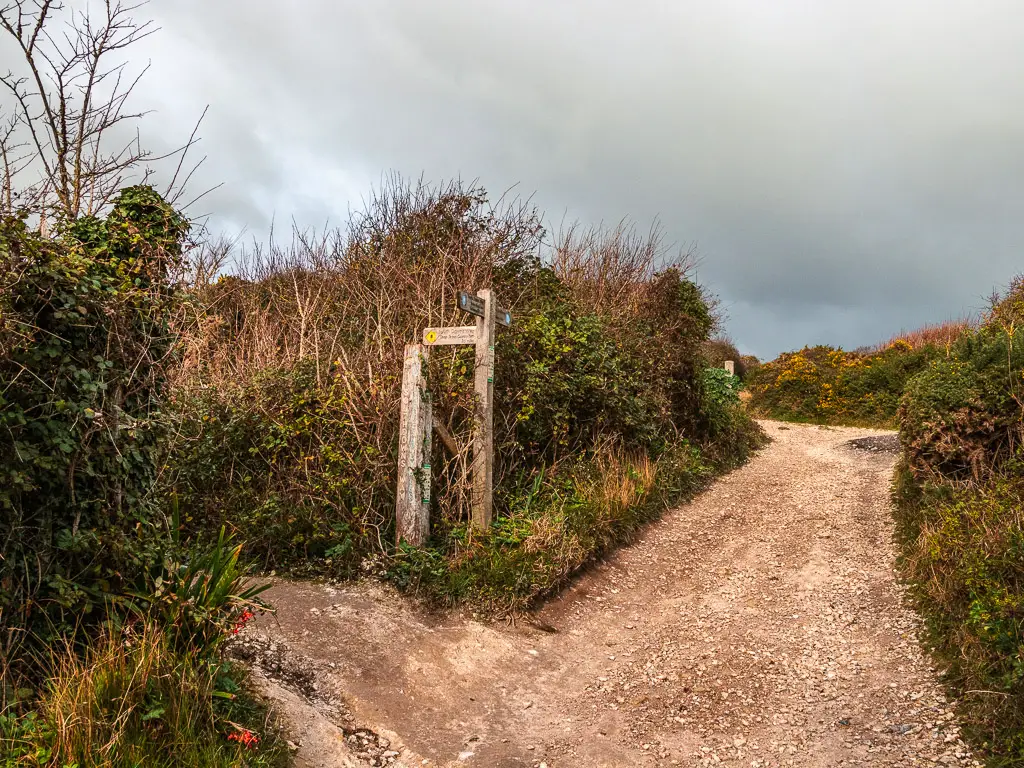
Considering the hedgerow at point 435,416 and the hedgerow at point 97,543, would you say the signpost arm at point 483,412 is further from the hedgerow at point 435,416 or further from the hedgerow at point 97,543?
the hedgerow at point 97,543

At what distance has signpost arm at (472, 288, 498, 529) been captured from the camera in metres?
7.15

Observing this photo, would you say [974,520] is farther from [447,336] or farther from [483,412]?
[447,336]

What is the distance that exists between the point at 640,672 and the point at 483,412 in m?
2.96

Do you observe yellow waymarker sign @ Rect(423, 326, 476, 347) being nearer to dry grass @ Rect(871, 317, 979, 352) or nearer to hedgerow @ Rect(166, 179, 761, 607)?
hedgerow @ Rect(166, 179, 761, 607)

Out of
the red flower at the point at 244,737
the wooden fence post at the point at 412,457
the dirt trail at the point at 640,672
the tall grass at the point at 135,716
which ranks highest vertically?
the wooden fence post at the point at 412,457

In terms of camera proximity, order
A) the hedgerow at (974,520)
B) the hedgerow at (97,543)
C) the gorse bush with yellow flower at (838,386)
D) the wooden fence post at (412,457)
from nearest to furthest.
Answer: the hedgerow at (97,543) → the hedgerow at (974,520) → the wooden fence post at (412,457) → the gorse bush with yellow flower at (838,386)

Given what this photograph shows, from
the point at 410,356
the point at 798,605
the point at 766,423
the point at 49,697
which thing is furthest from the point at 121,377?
the point at 766,423

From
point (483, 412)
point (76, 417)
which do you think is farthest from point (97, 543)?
point (483, 412)

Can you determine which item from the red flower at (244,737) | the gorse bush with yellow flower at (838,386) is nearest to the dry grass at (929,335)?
the gorse bush with yellow flower at (838,386)

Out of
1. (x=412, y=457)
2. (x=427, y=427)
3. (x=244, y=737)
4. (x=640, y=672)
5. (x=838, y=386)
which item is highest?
(x=838, y=386)

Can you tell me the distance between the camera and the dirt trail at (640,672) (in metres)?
4.61

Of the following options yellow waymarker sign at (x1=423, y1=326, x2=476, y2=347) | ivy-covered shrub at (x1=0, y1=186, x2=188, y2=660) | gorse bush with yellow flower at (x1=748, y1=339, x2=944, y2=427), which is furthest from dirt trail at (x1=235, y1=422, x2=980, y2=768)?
gorse bush with yellow flower at (x1=748, y1=339, x2=944, y2=427)

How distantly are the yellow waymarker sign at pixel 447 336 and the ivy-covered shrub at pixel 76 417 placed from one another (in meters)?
3.13

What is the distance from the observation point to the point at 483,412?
720 cm
